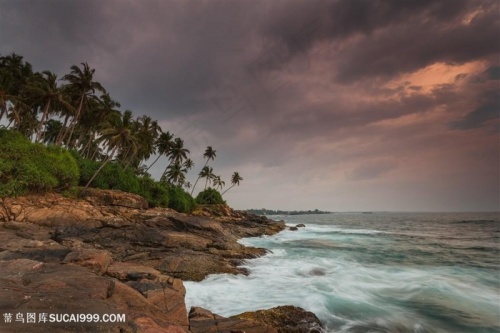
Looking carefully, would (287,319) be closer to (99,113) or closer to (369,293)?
(369,293)

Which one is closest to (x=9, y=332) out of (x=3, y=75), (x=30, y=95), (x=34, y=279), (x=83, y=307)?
(x=83, y=307)

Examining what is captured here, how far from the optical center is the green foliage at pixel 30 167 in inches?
853

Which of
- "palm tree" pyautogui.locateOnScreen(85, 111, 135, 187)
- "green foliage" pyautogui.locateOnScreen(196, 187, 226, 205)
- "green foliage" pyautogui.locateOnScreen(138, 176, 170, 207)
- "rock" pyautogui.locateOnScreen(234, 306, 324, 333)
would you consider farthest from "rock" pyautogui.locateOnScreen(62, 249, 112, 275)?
"green foliage" pyautogui.locateOnScreen(196, 187, 226, 205)

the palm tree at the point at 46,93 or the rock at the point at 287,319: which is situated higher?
the palm tree at the point at 46,93

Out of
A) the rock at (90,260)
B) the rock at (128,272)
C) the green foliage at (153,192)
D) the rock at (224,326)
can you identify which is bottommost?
the rock at (224,326)

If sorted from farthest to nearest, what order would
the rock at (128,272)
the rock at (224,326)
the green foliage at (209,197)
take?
the green foliage at (209,197), the rock at (128,272), the rock at (224,326)

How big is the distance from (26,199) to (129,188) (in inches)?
614

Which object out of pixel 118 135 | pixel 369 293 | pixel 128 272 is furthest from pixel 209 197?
pixel 128 272

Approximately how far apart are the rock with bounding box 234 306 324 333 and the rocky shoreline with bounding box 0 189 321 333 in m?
0.04

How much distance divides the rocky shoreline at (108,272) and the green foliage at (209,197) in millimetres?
48973

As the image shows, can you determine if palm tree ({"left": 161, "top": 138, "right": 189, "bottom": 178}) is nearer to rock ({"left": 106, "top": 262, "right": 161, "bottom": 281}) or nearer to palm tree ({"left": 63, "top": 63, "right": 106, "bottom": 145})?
palm tree ({"left": 63, "top": 63, "right": 106, "bottom": 145})

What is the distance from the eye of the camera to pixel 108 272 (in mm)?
9359

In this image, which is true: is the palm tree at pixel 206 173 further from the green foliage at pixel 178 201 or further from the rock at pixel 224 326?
the rock at pixel 224 326

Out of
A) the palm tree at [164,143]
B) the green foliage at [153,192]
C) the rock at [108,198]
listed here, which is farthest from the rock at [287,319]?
the palm tree at [164,143]
